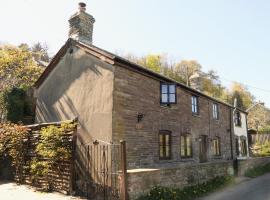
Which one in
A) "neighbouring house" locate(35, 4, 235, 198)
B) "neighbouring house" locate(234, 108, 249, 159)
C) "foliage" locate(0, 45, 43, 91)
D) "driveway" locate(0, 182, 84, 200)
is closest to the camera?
"driveway" locate(0, 182, 84, 200)

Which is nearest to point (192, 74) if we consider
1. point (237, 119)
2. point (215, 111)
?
point (237, 119)

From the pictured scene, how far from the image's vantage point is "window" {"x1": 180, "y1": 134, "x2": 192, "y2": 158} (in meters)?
16.9

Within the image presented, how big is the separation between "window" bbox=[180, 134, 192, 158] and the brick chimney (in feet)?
27.0

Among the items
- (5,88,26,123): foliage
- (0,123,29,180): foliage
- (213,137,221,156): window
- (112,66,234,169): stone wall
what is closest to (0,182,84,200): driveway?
(0,123,29,180): foliage

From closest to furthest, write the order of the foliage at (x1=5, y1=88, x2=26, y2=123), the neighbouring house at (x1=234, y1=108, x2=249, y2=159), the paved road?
1. the paved road
2. the foliage at (x1=5, y1=88, x2=26, y2=123)
3. the neighbouring house at (x1=234, y1=108, x2=249, y2=159)

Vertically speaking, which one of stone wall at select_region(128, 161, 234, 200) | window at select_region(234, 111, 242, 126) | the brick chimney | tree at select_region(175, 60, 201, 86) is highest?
tree at select_region(175, 60, 201, 86)

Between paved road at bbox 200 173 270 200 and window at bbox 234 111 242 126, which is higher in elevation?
window at bbox 234 111 242 126

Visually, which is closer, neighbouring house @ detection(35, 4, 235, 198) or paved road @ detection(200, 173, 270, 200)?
neighbouring house @ detection(35, 4, 235, 198)

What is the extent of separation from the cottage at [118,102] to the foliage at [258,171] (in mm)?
5142

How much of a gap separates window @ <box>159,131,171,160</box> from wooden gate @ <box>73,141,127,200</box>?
3.83 meters

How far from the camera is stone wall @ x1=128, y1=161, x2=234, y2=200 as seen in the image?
1002 centimetres

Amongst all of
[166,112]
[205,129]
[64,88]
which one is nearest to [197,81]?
[205,129]

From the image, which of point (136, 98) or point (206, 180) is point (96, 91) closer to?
point (136, 98)

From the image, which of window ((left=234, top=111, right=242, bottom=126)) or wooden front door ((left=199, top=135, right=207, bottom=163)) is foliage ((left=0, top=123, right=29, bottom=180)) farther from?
window ((left=234, top=111, right=242, bottom=126))
